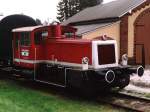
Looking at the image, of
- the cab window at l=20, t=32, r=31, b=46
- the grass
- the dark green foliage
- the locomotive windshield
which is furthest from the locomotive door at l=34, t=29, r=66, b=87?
the dark green foliage

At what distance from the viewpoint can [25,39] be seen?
1652 centimetres

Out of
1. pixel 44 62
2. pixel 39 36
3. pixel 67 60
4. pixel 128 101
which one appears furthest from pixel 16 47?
pixel 128 101

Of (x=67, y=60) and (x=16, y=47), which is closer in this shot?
(x=67, y=60)

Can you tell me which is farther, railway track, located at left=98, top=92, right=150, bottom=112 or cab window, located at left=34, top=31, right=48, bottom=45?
cab window, located at left=34, top=31, right=48, bottom=45

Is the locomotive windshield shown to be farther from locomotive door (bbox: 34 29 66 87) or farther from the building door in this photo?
the building door

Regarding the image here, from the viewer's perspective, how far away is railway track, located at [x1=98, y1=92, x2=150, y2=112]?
1280cm

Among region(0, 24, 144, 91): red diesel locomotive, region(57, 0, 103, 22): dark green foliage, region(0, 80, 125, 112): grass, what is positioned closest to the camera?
region(0, 80, 125, 112): grass

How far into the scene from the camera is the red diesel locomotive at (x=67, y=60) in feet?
45.4

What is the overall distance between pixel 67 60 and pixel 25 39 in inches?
98.0

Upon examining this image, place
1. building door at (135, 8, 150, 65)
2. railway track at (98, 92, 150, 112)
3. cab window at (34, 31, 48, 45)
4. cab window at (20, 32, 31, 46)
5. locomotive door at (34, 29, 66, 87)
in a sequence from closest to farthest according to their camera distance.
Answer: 1. railway track at (98, 92, 150, 112)
2. locomotive door at (34, 29, 66, 87)
3. cab window at (34, 31, 48, 45)
4. cab window at (20, 32, 31, 46)
5. building door at (135, 8, 150, 65)

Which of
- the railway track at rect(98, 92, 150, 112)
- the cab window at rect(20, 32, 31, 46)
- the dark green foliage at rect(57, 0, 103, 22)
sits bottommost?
the railway track at rect(98, 92, 150, 112)

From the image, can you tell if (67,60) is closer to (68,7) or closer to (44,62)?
(44,62)

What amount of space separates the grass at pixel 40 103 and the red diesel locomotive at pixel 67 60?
0.55 meters

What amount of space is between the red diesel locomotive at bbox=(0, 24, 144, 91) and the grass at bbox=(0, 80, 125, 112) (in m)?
0.55
